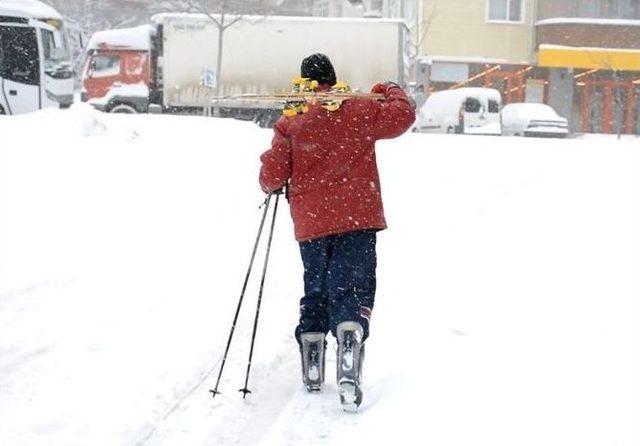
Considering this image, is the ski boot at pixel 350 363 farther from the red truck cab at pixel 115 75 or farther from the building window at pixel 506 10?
the building window at pixel 506 10

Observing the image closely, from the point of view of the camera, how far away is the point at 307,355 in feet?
14.6

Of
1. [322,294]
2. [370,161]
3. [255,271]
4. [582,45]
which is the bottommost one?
[255,271]

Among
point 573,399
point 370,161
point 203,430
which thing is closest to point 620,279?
point 573,399

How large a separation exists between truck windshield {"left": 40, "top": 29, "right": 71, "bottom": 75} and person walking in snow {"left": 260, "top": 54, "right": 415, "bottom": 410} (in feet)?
63.8

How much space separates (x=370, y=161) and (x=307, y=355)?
1037mm

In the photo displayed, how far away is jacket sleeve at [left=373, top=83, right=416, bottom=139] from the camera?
4.22m

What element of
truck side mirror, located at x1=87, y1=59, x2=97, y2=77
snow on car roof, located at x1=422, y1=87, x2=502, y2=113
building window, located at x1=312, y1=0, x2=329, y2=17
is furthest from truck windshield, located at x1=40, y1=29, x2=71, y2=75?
building window, located at x1=312, y1=0, x2=329, y2=17

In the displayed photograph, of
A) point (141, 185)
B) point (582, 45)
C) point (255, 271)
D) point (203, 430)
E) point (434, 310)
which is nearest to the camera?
point (203, 430)

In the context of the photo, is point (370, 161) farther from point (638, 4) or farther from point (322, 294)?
point (638, 4)

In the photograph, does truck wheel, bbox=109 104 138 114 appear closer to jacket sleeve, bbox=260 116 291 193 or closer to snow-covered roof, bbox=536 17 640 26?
snow-covered roof, bbox=536 17 640 26

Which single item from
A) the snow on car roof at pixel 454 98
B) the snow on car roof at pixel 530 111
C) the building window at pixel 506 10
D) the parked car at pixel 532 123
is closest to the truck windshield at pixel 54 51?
the snow on car roof at pixel 454 98

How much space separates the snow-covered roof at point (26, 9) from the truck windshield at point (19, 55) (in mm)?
377

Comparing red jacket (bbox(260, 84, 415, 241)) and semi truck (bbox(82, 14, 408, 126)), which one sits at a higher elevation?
semi truck (bbox(82, 14, 408, 126))

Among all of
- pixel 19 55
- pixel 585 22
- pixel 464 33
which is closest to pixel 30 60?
pixel 19 55
